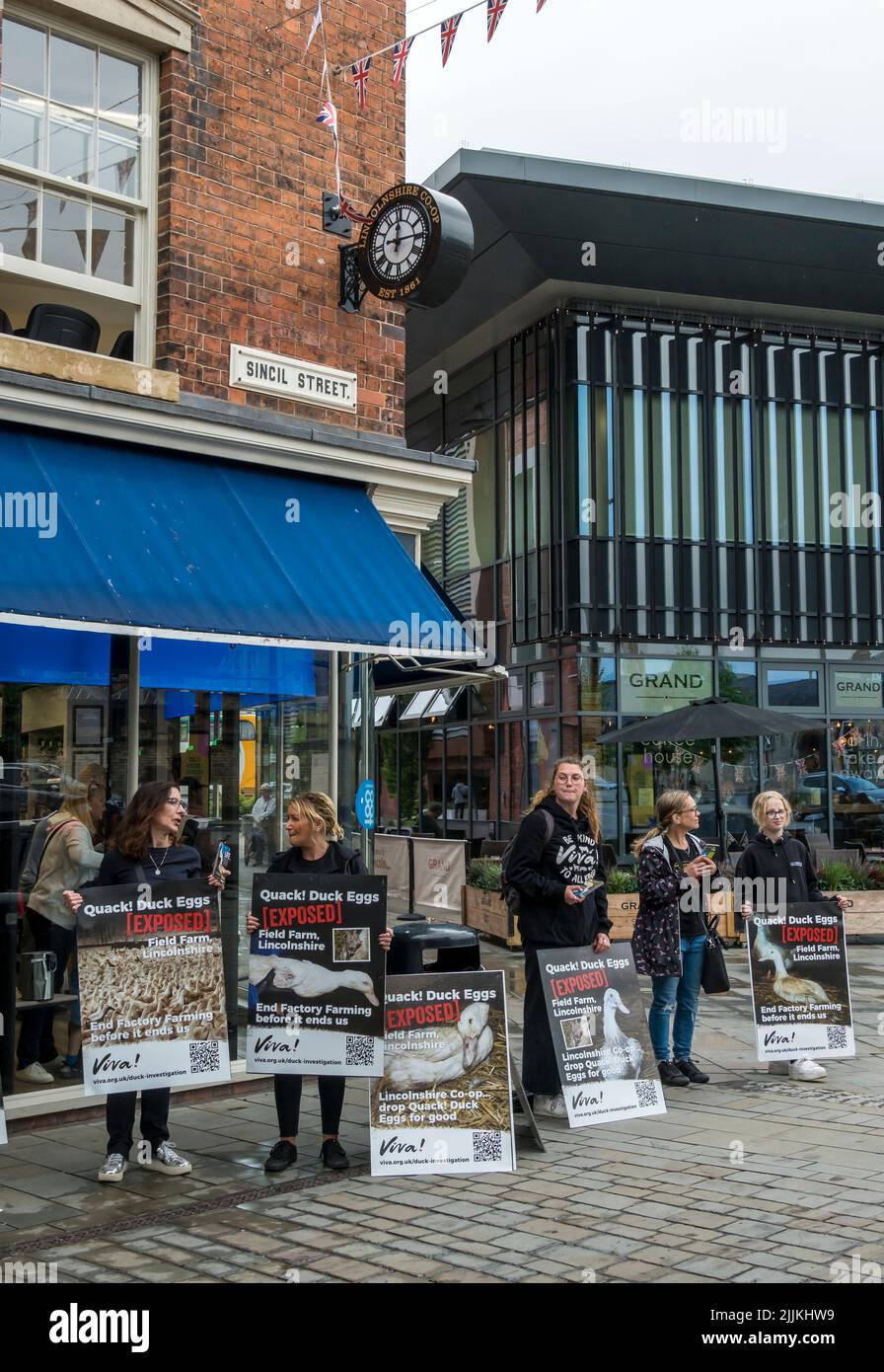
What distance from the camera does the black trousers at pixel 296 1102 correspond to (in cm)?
638

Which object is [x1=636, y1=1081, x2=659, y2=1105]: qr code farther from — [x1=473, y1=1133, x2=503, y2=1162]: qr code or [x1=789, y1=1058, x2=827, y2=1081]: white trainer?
[x1=789, y1=1058, x2=827, y2=1081]: white trainer

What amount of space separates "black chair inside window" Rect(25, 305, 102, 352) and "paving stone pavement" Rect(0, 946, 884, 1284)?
4570mm

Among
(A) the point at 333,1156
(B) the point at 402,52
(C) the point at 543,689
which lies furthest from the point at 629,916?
(B) the point at 402,52

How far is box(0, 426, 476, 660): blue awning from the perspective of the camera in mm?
6945

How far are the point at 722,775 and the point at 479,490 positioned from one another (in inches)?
274

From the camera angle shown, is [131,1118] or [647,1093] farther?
[647,1093]

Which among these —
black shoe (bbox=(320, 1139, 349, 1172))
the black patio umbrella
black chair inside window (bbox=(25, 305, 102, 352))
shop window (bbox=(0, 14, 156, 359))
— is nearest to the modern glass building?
the black patio umbrella

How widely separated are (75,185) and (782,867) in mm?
6260

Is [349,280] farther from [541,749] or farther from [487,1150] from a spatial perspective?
[541,749]

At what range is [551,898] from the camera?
730cm

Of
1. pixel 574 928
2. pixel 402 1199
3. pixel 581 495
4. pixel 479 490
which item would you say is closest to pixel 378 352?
pixel 574 928

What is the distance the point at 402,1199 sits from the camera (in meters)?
5.83

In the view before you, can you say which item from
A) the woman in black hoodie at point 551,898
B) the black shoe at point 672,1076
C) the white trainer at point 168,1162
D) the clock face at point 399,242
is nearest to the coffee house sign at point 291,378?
the clock face at point 399,242

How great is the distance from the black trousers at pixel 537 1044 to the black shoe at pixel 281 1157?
152cm
